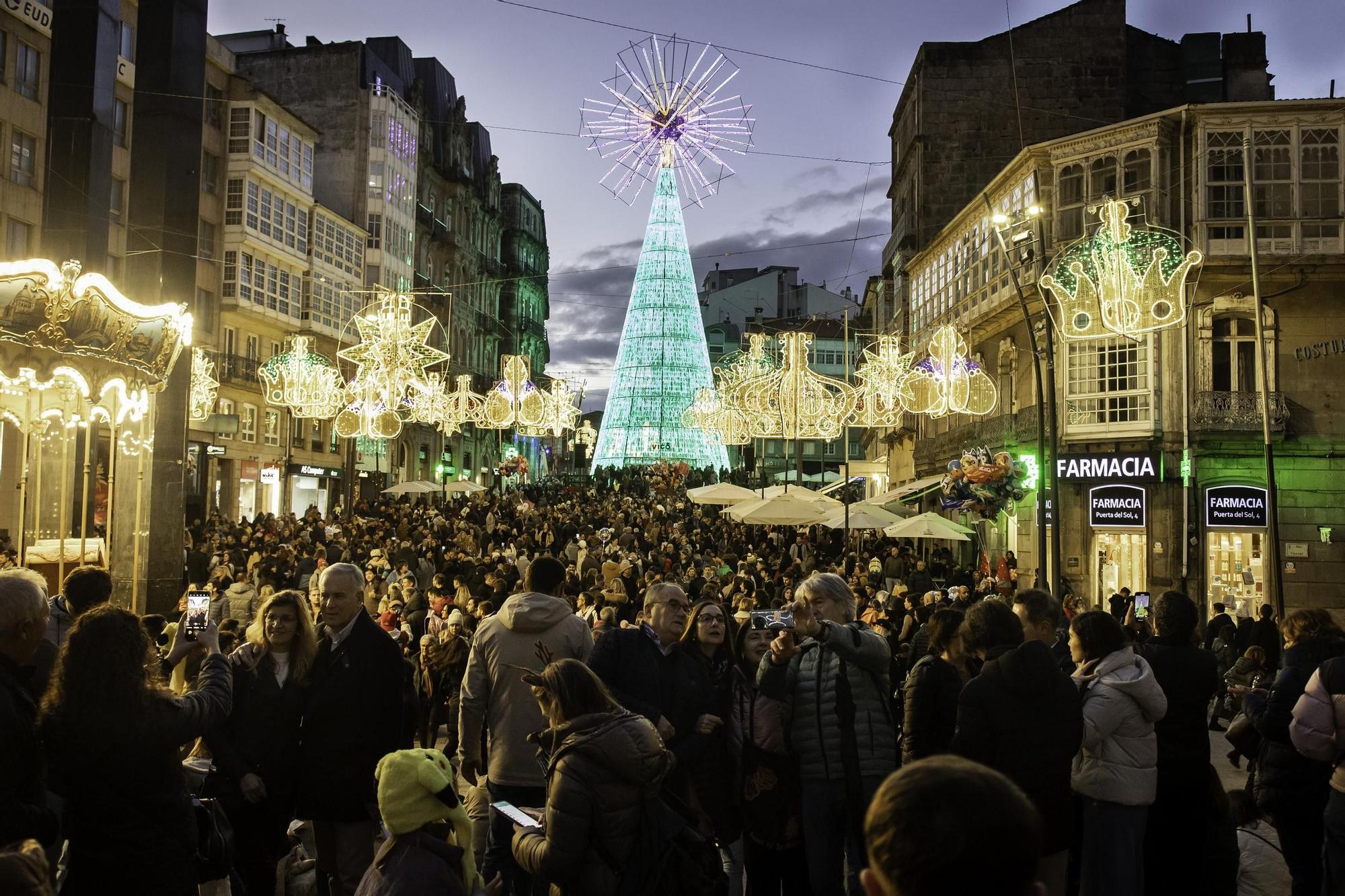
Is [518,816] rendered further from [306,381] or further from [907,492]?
[306,381]

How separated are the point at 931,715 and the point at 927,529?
13.7 m

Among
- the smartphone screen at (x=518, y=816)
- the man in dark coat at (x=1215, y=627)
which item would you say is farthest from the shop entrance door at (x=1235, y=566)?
the smartphone screen at (x=518, y=816)

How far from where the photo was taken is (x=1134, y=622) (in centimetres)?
1312

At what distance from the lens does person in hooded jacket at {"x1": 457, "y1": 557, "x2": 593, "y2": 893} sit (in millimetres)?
5480

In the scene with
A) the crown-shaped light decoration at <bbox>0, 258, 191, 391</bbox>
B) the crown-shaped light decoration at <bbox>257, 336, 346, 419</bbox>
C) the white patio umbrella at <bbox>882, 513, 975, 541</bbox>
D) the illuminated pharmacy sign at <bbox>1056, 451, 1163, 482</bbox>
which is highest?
the crown-shaped light decoration at <bbox>257, 336, 346, 419</bbox>

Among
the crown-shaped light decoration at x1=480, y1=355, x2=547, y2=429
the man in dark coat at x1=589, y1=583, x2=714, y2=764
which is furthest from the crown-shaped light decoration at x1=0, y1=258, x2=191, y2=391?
the crown-shaped light decoration at x1=480, y1=355, x2=547, y2=429

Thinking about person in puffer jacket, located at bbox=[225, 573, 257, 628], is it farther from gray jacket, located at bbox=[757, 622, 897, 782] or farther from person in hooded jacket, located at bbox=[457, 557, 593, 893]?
gray jacket, located at bbox=[757, 622, 897, 782]

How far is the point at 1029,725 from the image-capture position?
15.4ft

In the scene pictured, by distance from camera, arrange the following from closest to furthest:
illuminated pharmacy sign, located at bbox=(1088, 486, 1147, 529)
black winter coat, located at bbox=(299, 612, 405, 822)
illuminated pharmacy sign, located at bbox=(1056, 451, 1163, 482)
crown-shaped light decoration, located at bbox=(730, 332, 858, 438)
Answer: black winter coat, located at bbox=(299, 612, 405, 822) < crown-shaped light decoration, located at bbox=(730, 332, 858, 438) < illuminated pharmacy sign, located at bbox=(1056, 451, 1163, 482) < illuminated pharmacy sign, located at bbox=(1088, 486, 1147, 529)

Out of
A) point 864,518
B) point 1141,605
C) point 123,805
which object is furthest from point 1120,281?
point 123,805

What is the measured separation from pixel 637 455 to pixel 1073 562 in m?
40.4

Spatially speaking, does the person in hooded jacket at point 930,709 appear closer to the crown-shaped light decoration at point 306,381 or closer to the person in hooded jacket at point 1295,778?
the person in hooded jacket at point 1295,778

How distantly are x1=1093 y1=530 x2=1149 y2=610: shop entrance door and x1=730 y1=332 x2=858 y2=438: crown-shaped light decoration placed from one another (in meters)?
6.60

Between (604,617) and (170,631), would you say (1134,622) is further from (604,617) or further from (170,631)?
(170,631)
